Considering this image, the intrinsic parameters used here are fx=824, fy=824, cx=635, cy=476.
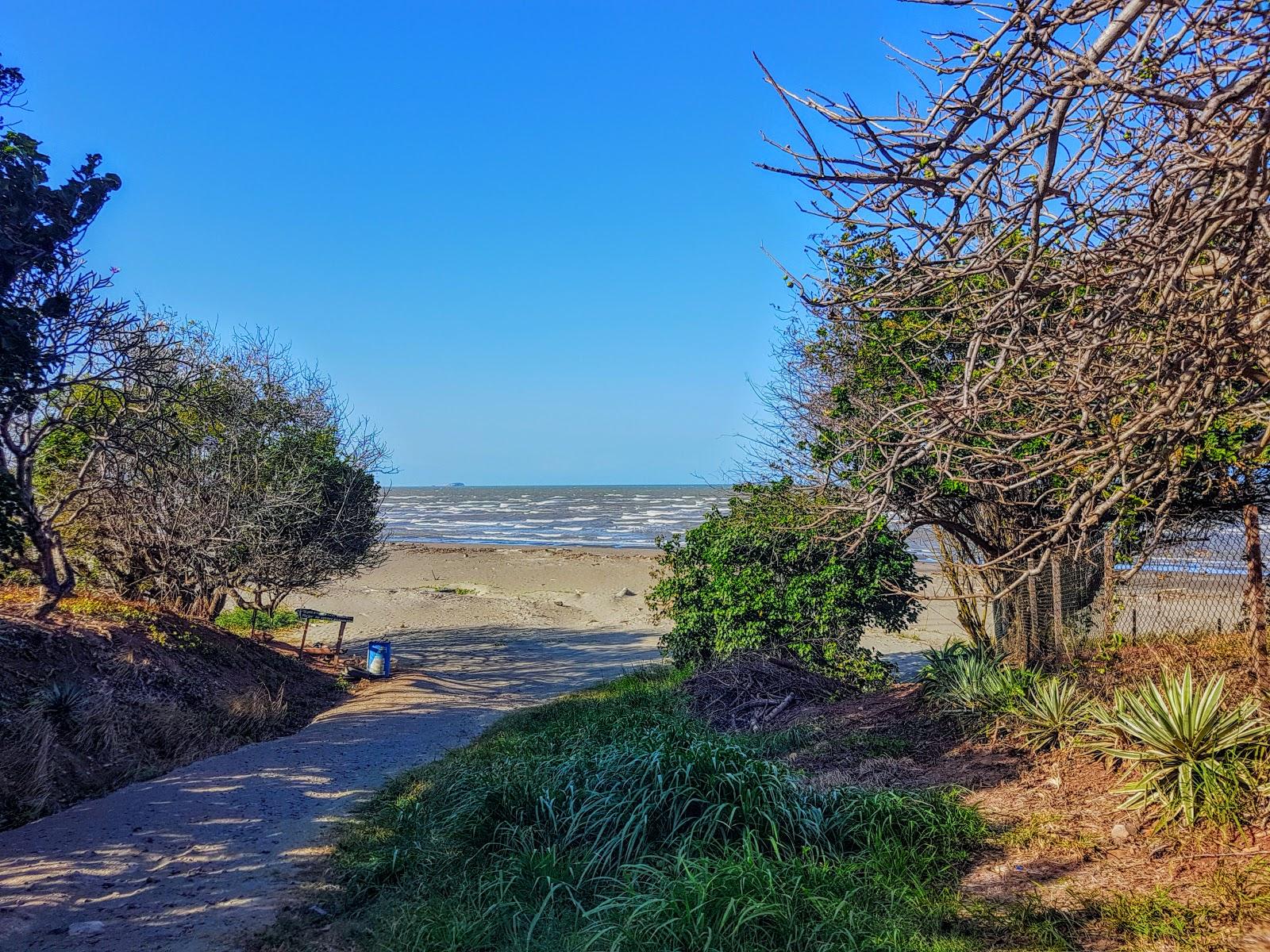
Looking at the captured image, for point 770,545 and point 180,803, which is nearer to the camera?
point 180,803

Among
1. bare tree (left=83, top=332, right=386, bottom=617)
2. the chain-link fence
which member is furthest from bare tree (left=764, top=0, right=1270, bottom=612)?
bare tree (left=83, top=332, right=386, bottom=617)

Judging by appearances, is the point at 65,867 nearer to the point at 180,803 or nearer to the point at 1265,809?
the point at 180,803

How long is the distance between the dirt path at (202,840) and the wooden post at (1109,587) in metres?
6.87

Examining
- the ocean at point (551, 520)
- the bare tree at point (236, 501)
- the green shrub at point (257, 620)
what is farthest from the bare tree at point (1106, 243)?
the ocean at point (551, 520)

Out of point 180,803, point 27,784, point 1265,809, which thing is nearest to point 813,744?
point 1265,809

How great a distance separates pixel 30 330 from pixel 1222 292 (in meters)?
7.65

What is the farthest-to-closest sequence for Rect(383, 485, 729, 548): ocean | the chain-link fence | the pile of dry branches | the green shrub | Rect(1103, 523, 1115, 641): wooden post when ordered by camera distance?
Rect(383, 485, 729, 548): ocean, the green shrub, the pile of dry branches, the chain-link fence, Rect(1103, 523, 1115, 641): wooden post

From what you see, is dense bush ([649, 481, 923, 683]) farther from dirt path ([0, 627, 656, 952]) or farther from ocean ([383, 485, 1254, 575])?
dirt path ([0, 627, 656, 952])

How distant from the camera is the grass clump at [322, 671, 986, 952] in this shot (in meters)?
3.98

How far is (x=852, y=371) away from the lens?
9789 mm

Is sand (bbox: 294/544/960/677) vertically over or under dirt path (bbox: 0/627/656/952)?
under

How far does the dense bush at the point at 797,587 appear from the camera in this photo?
9977mm

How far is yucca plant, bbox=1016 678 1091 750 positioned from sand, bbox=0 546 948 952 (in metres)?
5.42

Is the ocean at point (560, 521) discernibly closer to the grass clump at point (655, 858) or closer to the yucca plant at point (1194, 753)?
the yucca plant at point (1194, 753)
